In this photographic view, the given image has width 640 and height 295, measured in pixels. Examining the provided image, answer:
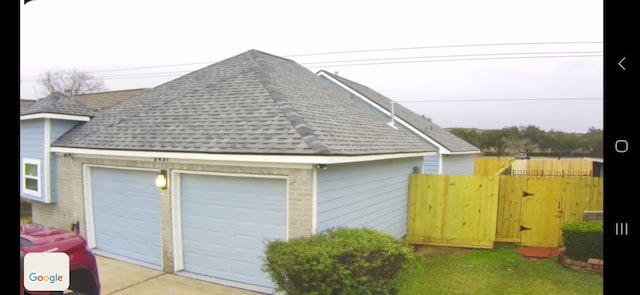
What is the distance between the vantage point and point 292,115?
533 cm

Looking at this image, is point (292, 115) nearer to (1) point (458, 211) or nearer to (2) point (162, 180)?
(2) point (162, 180)

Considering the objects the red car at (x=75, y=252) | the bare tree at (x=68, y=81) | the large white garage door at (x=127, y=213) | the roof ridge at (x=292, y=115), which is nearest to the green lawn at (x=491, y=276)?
the roof ridge at (x=292, y=115)

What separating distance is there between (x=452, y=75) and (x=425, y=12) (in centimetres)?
55

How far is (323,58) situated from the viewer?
2.62 metres

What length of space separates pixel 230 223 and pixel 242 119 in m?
1.52

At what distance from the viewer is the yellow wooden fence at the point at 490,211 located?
24.1 feet

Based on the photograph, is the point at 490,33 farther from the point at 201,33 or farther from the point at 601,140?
the point at 201,33

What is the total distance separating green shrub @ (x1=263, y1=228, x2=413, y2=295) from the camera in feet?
12.3

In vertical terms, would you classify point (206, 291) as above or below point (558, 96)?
below

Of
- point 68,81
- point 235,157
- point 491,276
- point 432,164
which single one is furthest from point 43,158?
point 432,164

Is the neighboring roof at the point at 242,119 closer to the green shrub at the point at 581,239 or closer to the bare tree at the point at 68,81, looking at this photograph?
the bare tree at the point at 68,81

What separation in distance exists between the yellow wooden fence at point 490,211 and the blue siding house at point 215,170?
0.58 m
